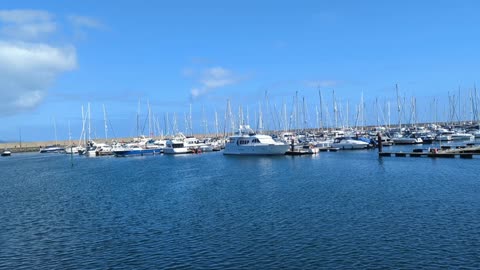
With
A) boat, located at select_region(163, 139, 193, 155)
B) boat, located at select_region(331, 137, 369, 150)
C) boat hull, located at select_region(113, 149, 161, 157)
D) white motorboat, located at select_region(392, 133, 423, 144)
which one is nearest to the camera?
boat, located at select_region(331, 137, 369, 150)

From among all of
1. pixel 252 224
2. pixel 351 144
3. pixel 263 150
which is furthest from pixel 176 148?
pixel 252 224

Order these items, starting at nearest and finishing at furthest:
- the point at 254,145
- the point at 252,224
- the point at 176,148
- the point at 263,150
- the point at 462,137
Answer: the point at 252,224
the point at 263,150
the point at 254,145
the point at 176,148
the point at 462,137

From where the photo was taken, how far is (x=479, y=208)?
1118 inches

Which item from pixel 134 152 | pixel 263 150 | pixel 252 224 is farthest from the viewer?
pixel 134 152

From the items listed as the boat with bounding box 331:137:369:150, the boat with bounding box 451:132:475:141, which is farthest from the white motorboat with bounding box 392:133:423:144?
the boat with bounding box 331:137:369:150

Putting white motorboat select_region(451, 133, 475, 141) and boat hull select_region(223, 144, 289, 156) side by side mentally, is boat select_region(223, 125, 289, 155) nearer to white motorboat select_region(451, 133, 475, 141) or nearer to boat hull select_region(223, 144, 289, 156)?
boat hull select_region(223, 144, 289, 156)

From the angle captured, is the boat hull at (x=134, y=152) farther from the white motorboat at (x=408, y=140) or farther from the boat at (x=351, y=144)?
the white motorboat at (x=408, y=140)

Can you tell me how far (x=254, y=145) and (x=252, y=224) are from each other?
195ft

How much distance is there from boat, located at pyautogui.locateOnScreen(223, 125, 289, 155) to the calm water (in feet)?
114

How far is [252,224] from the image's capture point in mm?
26891

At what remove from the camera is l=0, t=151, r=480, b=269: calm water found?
20422 millimetres

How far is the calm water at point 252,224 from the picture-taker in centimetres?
2042

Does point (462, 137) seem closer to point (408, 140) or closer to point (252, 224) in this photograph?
point (408, 140)

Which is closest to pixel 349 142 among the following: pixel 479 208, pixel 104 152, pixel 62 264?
pixel 104 152
